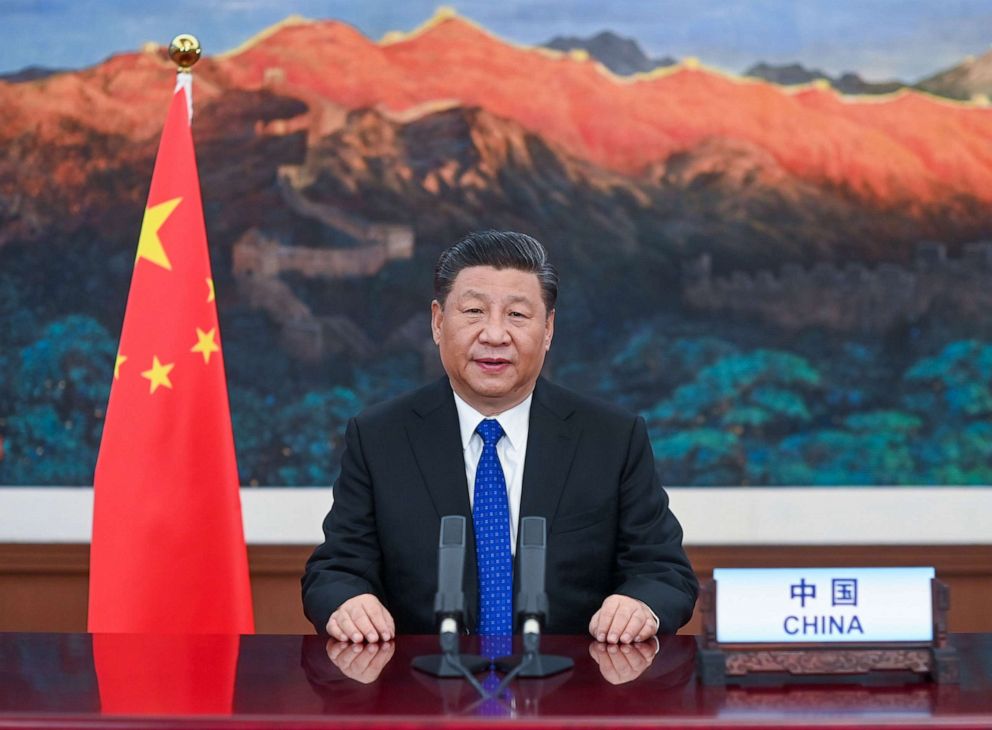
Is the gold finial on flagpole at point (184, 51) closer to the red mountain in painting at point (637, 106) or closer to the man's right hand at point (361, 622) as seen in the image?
the red mountain in painting at point (637, 106)

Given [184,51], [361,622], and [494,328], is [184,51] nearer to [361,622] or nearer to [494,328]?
[494,328]

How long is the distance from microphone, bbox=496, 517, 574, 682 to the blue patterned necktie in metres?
0.50

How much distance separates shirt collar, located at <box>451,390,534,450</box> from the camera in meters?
2.57

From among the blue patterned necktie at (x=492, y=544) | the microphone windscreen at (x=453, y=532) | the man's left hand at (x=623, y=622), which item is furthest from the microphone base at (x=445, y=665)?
the blue patterned necktie at (x=492, y=544)

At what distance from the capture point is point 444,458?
2531 millimetres

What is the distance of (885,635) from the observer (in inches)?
72.9

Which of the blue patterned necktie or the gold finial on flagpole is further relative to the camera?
the gold finial on flagpole

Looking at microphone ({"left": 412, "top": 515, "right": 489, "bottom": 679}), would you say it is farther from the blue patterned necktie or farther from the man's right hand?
the blue patterned necktie

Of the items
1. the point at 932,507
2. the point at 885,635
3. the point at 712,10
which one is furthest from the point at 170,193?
the point at 932,507

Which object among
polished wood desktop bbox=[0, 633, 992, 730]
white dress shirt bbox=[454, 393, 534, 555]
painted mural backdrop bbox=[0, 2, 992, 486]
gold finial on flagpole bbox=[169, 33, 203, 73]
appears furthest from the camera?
painted mural backdrop bbox=[0, 2, 992, 486]

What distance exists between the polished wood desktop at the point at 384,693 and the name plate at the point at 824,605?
3.4 inches

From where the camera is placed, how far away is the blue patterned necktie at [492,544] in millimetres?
2395

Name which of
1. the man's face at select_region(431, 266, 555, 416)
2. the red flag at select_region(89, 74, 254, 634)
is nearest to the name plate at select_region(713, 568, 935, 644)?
the man's face at select_region(431, 266, 555, 416)

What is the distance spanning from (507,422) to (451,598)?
2.67 ft
